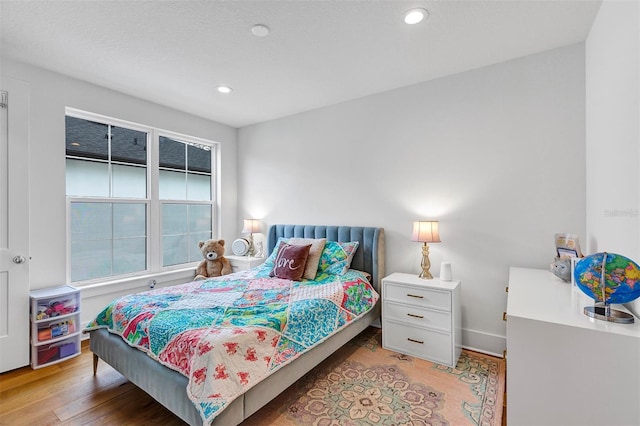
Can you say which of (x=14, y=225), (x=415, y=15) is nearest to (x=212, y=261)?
(x=14, y=225)

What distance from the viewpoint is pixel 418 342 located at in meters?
2.52

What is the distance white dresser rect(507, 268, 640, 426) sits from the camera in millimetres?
1101

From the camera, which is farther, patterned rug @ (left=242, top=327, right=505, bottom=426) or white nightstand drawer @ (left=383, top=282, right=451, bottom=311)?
white nightstand drawer @ (left=383, top=282, right=451, bottom=311)

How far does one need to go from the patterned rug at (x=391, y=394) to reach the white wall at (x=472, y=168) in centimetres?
56

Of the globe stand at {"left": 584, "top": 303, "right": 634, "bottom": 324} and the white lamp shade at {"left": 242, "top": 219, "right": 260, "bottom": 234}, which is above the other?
the white lamp shade at {"left": 242, "top": 219, "right": 260, "bottom": 234}

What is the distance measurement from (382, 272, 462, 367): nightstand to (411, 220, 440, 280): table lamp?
98 millimetres

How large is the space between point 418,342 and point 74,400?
8.43ft

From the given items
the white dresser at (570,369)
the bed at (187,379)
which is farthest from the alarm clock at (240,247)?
the white dresser at (570,369)

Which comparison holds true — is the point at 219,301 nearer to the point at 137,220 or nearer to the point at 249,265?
the point at 249,265

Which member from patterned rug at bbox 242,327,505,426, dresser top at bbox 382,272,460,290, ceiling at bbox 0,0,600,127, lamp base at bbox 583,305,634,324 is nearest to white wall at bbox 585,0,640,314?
lamp base at bbox 583,305,634,324

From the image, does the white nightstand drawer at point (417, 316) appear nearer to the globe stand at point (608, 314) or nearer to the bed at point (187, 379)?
the bed at point (187, 379)

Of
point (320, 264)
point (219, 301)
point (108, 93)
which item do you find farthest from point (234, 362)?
point (108, 93)

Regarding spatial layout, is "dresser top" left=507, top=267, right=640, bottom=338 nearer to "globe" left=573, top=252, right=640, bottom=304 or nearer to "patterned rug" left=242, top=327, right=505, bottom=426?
"globe" left=573, top=252, right=640, bottom=304

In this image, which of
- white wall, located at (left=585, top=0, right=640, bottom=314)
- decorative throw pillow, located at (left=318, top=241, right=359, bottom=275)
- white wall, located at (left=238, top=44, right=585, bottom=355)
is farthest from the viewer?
decorative throw pillow, located at (left=318, top=241, right=359, bottom=275)
